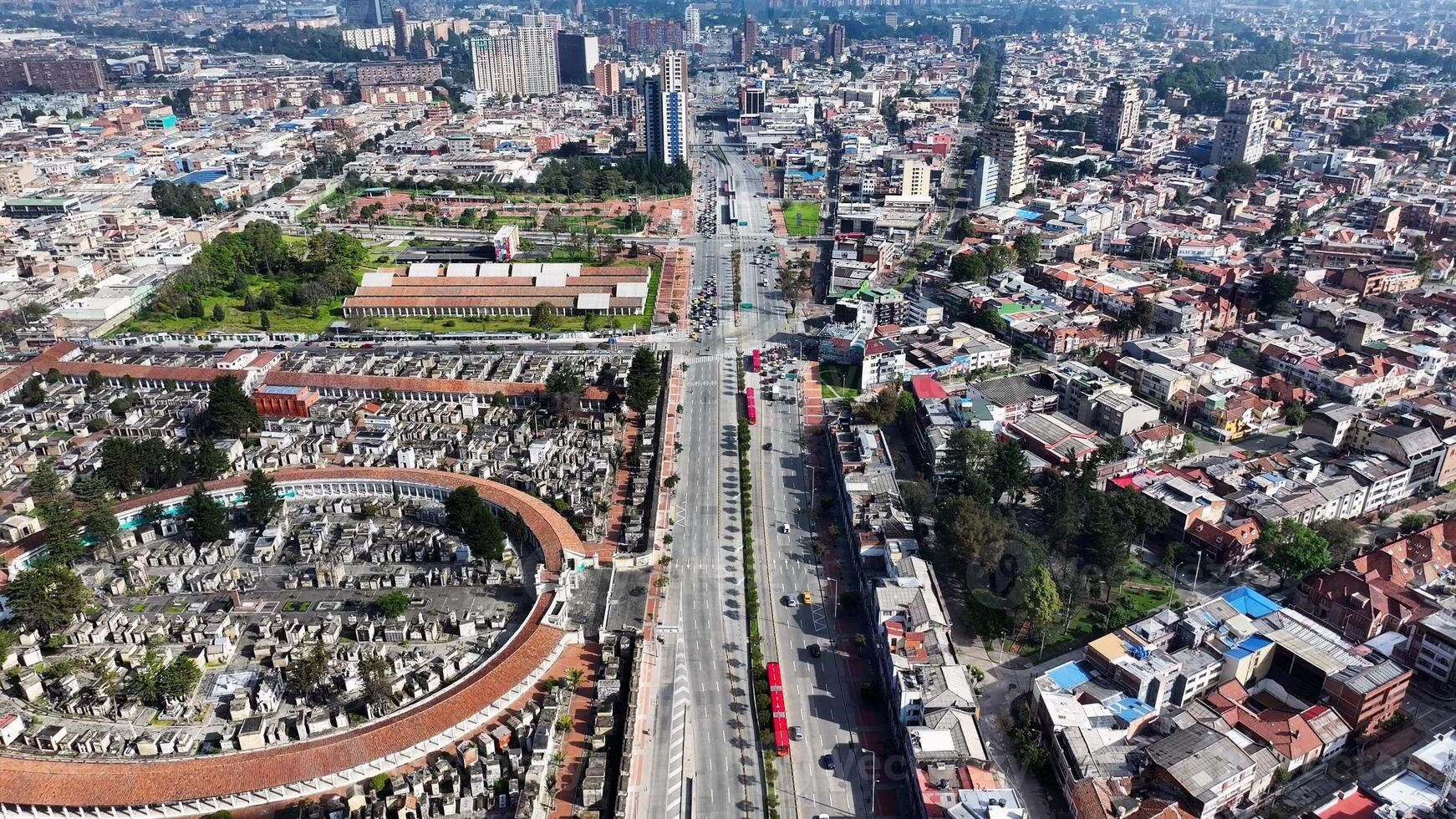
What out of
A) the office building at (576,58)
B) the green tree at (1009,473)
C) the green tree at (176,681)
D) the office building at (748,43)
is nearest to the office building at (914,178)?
the green tree at (1009,473)

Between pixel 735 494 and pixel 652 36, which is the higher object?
pixel 652 36

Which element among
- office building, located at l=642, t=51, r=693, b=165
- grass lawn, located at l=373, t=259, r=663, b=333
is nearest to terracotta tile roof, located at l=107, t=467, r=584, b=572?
grass lawn, located at l=373, t=259, r=663, b=333

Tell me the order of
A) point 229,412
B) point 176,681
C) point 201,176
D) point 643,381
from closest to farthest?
point 176,681
point 229,412
point 643,381
point 201,176

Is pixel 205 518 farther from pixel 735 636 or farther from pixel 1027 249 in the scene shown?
pixel 1027 249

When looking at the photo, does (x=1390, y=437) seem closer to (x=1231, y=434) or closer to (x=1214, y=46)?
(x=1231, y=434)

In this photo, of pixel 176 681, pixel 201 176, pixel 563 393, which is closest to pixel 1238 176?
pixel 563 393

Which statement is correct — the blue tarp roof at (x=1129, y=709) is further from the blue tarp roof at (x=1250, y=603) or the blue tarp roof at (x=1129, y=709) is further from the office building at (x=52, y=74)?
the office building at (x=52, y=74)

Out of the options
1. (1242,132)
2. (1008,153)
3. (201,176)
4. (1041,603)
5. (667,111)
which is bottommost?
(1041,603)

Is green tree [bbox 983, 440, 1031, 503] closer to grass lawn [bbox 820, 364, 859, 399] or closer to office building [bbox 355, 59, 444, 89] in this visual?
grass lawn [bbox 820, 364, 859, 399]

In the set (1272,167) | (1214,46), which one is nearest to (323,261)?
(1272,167)
